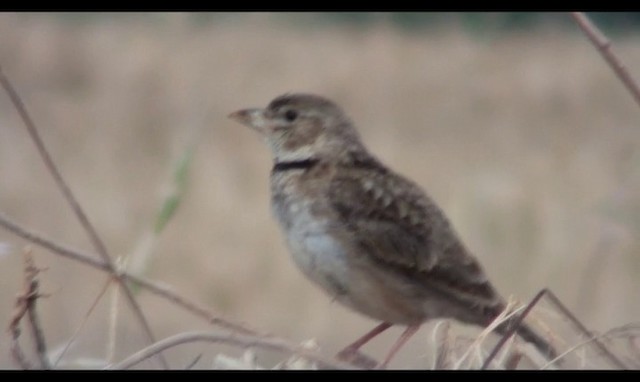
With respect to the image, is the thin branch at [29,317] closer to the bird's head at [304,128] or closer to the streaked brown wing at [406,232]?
the streaked brown wing at [406,232]

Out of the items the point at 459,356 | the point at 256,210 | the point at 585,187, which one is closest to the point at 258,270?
the point at 256,210

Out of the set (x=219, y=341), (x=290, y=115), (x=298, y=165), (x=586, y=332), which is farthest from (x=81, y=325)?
(x=290, y=115)

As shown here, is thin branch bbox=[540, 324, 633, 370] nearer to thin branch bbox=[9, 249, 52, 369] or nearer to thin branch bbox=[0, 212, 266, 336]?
thin branch bbox=[0, 212, 266, 336]

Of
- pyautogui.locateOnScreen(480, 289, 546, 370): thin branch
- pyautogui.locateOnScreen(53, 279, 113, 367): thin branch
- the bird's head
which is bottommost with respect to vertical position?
pyautogui.locateOnScreen(480, 289, 546, 370): thin branch

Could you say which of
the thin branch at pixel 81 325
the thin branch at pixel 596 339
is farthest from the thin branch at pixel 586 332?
the thin branch at pixel 81 325

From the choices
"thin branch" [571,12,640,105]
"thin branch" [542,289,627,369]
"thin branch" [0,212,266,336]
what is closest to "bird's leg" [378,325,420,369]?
"thin branch" [0,212,266,336]

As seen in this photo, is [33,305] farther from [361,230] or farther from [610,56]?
[361,230]

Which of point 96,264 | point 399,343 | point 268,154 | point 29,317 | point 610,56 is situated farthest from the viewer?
point 268,154
